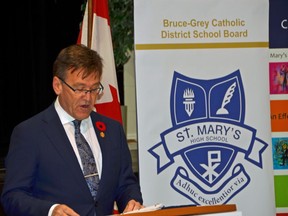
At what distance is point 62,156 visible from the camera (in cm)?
244

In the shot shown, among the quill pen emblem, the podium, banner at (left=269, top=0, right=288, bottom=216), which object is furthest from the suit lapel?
banner at (left=269, top=0, right=288, bottom=216)

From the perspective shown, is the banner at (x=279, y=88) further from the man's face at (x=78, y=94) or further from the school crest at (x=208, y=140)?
the man's face at (x=78, y=94)

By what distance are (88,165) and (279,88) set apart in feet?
6.86

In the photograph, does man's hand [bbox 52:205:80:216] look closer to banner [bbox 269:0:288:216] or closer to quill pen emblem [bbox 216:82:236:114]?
quill pen emblem [bbox 216:82:236:114]

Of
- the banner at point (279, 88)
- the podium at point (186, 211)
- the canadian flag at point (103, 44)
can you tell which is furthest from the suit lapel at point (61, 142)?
the banner at point (279, 88)

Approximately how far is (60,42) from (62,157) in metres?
4.24

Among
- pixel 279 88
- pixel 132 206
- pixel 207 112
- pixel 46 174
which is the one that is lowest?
pixel 132 206

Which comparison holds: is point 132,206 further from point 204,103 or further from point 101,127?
point 204,103

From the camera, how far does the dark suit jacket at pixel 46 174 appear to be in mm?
2369

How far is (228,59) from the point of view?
3.73 metres

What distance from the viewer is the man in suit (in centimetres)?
239

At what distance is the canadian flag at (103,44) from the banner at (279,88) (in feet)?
3.98

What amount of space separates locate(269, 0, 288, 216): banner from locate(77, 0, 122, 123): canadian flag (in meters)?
1.21

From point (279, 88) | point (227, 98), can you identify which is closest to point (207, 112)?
point (227, 98)
